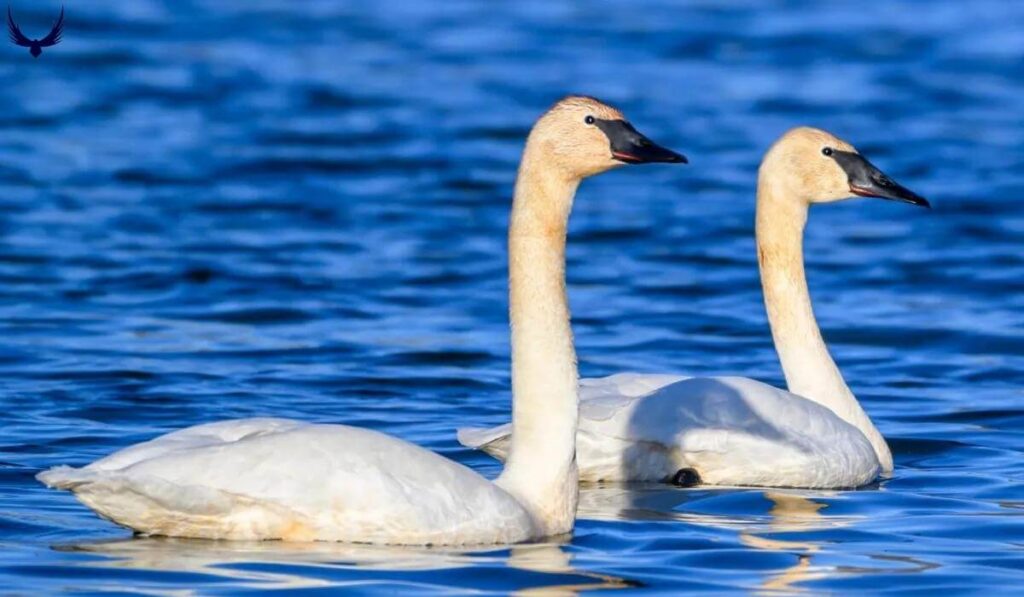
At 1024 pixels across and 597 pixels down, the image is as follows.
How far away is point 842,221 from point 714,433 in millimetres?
11001

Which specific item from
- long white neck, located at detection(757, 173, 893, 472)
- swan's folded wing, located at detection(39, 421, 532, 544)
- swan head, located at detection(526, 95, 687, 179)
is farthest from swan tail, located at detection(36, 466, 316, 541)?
long white neck, located at detection(757, 173, 893, 472)

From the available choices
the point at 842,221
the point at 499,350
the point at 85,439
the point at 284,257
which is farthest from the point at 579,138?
the point at 842,221

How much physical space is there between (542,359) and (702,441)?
6.37 feet

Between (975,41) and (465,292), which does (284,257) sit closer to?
(465,292)

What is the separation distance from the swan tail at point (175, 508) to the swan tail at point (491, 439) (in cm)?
204

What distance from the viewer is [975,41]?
3164 cm

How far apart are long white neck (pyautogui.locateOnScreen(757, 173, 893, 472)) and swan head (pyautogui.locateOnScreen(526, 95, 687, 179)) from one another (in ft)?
10.1

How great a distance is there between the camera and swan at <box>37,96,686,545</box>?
7.39 m

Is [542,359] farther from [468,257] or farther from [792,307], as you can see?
[468,257]

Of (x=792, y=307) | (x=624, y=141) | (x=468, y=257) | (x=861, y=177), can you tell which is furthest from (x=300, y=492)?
(x=468, y=257)

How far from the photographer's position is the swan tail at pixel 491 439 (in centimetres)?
949

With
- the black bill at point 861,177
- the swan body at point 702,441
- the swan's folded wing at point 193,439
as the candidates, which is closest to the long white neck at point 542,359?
the swan's folded wing at point 193,439

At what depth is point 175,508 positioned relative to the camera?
292 inches

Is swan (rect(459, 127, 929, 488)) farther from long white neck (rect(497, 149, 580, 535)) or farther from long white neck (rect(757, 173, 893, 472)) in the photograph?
long white neck (rect(497, 149, 580, 535))
